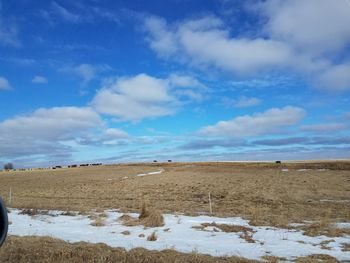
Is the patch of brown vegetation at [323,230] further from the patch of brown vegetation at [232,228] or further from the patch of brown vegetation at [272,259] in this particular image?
the patch of brown vegetation at [272,259]

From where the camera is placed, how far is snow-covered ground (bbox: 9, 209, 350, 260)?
39.1 feet

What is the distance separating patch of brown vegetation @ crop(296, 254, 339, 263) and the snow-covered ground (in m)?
0.27

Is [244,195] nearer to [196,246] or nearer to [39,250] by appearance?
[196,246]

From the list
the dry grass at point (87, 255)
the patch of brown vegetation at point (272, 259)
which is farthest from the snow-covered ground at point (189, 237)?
the dry grass at point (87, 255)

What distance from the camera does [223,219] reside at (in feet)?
61.0

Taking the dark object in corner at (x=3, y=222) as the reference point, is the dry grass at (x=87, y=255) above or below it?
below

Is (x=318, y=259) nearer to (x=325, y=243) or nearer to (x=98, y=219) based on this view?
(x=325, y=243)

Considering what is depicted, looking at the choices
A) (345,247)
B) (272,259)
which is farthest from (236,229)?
(272,259)

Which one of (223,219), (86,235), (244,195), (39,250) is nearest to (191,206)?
(223,219)

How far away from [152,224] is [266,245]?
5.19 metres

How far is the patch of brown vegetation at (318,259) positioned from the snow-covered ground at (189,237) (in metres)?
0.27

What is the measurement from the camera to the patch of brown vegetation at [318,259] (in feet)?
34.7

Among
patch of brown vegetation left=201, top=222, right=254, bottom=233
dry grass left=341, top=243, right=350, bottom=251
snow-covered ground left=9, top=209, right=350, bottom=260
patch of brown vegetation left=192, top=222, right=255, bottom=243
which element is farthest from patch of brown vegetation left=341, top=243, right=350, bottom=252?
patch of brown vegetation left=201, top=222, right=254, bottom=233

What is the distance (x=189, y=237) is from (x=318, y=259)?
15.5 feet
